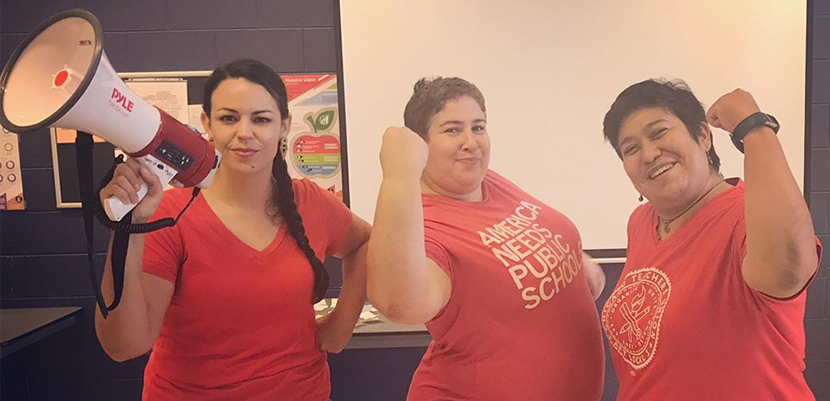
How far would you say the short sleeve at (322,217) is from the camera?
4.29 feet

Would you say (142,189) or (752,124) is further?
(142,189)

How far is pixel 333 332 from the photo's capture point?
4.39 feet

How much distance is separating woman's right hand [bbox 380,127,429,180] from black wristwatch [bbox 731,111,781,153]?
1.83 feet

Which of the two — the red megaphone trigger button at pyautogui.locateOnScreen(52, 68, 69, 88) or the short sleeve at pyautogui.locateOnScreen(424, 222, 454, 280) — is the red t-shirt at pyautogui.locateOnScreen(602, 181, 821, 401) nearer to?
the short sleeve at pyautogui.locateOnScreen(424, 222, 454, 280)

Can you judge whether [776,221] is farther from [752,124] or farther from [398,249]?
[398,249]

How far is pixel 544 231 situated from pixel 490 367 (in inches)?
13.3

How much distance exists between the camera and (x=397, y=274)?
0.94 metres

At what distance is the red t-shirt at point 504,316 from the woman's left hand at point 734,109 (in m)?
0.43

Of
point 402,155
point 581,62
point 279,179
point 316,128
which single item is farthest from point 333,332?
point 581,62

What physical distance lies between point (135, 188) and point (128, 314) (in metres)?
0.27

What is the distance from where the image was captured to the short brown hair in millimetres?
1202

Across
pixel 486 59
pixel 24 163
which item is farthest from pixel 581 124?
pixel 24 163

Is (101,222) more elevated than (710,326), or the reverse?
(101,222)

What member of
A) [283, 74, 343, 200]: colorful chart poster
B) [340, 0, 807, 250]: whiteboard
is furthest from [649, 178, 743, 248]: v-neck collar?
[283, 74, 343, 200]: colorful chart poster
